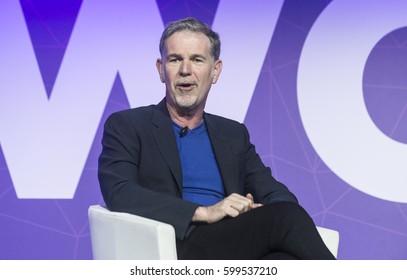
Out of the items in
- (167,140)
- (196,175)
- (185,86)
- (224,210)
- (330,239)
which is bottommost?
(330,239)

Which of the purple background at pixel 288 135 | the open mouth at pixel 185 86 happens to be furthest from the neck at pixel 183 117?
the purple background at pixel 288 135

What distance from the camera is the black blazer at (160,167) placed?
2.53 meters

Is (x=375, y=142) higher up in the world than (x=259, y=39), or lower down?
lower down

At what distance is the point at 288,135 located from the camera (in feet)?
12.8

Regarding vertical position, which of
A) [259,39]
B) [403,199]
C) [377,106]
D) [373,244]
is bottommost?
[373,244]

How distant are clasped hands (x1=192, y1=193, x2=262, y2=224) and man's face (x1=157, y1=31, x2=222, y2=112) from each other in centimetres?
60

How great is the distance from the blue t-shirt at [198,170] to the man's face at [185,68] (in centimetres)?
13

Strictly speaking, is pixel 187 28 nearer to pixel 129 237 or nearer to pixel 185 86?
pixel 185 86

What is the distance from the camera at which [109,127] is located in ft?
9.36

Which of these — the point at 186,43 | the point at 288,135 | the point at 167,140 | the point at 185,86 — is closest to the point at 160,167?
the point at 167,140

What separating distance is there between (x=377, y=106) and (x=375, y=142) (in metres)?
0.21

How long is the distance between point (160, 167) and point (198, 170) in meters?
0.17

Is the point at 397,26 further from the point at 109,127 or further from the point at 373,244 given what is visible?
the point at 109,127

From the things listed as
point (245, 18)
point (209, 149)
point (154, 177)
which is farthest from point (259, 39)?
point (154, 177)
